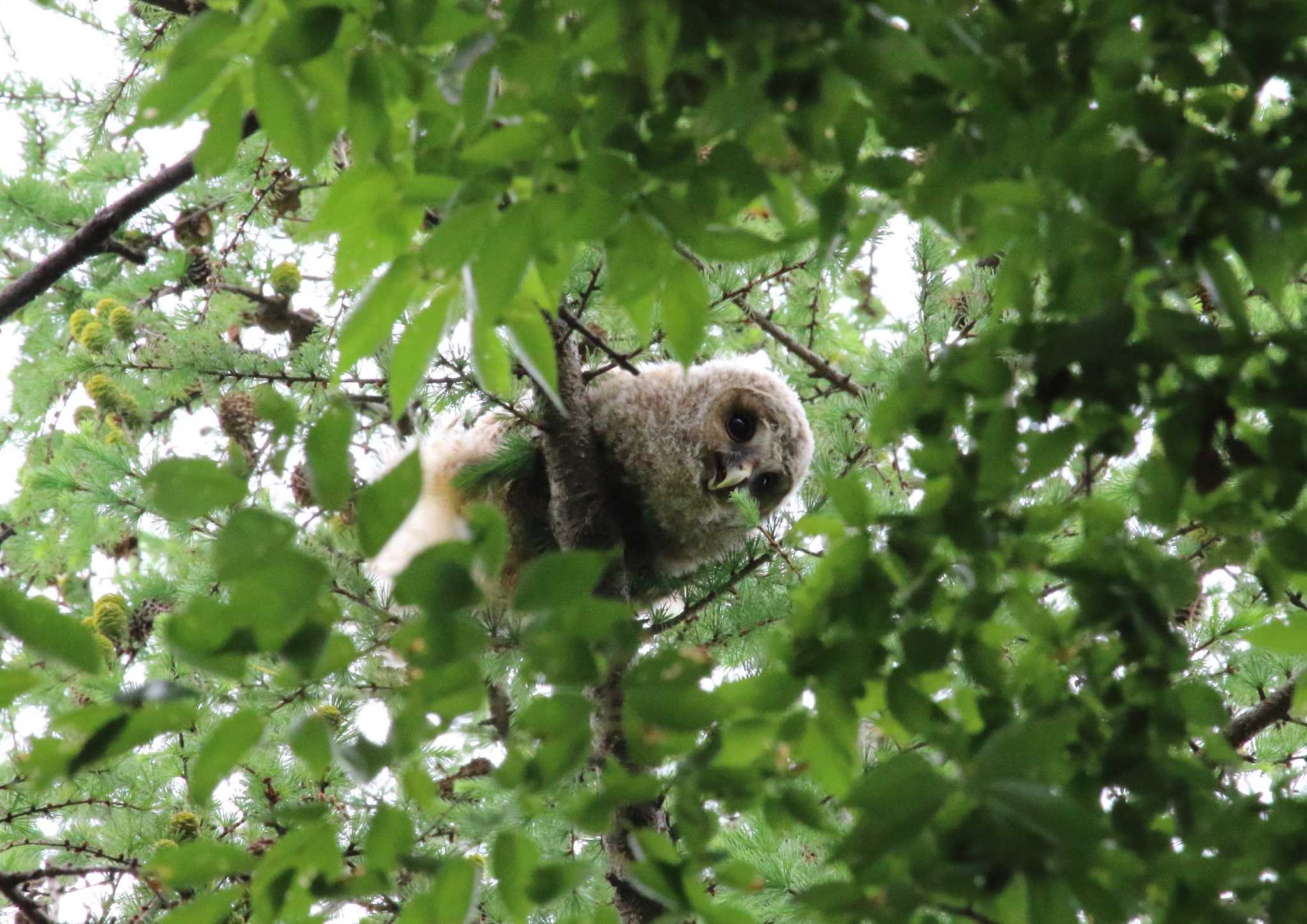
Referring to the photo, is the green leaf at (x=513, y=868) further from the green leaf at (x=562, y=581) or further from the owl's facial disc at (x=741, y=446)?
the owl's facial disc at (x=741, y=446)

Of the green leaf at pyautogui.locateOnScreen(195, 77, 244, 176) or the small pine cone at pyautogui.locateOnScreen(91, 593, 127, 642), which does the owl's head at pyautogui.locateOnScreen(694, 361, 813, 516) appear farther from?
the green leaf at pyautogui.locateOnScreen(195, 77, 244, 176)

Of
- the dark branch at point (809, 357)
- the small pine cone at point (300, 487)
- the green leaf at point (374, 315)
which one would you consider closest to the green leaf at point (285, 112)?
the green leaf at point (374, 315)

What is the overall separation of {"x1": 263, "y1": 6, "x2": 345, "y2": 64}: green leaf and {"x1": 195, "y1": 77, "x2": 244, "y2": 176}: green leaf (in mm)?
125

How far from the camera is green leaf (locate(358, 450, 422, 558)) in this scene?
→ 877 mm

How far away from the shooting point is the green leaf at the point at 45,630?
2.77 feet

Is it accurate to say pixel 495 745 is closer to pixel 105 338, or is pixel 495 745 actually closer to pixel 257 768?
pixel 257 768

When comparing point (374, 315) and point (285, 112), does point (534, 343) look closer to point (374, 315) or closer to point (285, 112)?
point (374, 315)

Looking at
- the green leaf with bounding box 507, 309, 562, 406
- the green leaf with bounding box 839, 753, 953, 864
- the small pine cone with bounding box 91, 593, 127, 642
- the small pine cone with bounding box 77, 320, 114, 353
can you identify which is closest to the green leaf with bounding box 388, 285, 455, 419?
the green leaf with bounding box 507, 309, 562, 406

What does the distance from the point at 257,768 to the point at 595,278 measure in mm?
1465

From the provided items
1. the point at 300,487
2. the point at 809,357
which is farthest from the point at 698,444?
the point at 300,487

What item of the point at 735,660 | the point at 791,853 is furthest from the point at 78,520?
the point at 791,853

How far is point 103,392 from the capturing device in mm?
3490

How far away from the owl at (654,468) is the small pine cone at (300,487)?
32 centimetres

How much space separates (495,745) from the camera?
3.13 metres
